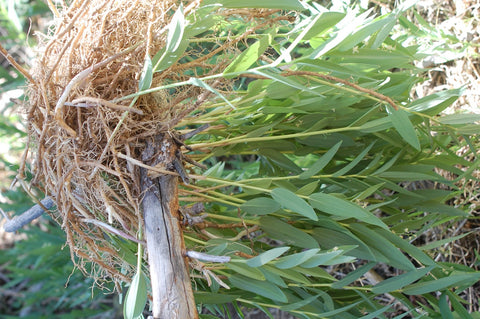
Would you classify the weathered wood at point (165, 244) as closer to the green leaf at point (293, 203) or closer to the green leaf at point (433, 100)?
the green leaf at point (293, 203)

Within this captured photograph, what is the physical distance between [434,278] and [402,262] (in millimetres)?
83

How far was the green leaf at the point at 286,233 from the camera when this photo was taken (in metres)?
0.51

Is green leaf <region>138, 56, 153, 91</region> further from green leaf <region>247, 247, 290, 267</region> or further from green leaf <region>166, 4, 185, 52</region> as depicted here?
green leaf <region>247, 247, 290, 267</region>

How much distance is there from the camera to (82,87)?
462 mm

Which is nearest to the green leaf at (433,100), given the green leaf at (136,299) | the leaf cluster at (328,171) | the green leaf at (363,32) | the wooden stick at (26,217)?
the leaf cluster at (328,171)

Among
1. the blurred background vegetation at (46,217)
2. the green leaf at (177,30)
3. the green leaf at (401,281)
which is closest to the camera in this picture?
the green leaf at (177,30)

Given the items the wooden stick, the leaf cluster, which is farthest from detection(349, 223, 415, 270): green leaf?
the wooden stick

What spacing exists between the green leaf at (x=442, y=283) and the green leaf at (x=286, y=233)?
0.44 feet

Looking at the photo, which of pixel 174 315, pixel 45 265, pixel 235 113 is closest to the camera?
pixel 174 315

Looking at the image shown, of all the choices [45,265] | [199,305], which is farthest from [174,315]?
[45,265]

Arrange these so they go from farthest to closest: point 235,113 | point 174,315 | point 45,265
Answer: point 45,265, point 235,113, point 174,315

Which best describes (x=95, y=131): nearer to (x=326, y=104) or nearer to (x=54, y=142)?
(x=54, y=142)

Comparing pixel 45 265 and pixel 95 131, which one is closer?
pixel 95 131

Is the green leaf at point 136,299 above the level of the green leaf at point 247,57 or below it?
below
